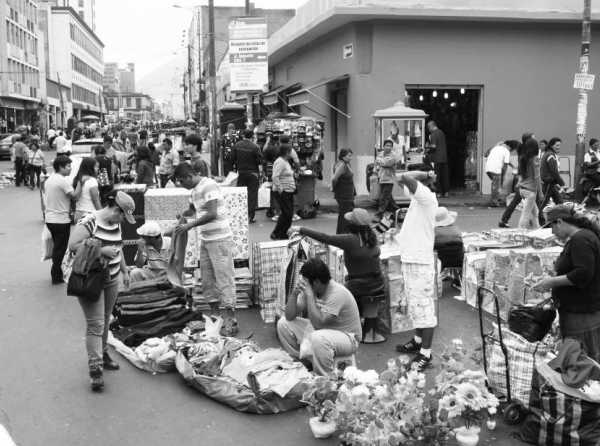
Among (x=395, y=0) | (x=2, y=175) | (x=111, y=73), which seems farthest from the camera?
(x=111, y=73)

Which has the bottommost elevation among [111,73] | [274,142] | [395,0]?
[274,142]

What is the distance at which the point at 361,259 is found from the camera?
24.1 feet

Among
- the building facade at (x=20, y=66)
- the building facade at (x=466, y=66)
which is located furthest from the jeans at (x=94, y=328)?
the building facade at (x=20, y=66)

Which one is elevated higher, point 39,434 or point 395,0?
point 395,0

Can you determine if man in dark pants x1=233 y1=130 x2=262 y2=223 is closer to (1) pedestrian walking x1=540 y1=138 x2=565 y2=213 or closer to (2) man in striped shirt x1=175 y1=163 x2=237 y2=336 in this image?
(1) pedestrian walking x1=540 y1=138 x2=565 y2=213

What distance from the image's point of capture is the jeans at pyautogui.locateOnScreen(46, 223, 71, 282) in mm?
9859

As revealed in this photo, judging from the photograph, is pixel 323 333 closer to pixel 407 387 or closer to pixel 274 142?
pixel 407 387

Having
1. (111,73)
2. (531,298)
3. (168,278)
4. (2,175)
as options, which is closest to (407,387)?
(531,298)

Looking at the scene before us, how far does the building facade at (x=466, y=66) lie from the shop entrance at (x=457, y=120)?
0.03 metres

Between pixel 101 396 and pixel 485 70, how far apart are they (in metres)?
16.0

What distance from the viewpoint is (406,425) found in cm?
483

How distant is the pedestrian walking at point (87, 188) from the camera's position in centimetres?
1003

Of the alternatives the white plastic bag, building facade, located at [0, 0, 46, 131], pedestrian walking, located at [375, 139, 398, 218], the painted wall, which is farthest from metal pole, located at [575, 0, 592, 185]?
building facade, located at [0, 0, 46, 131]

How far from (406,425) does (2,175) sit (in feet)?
91.8
